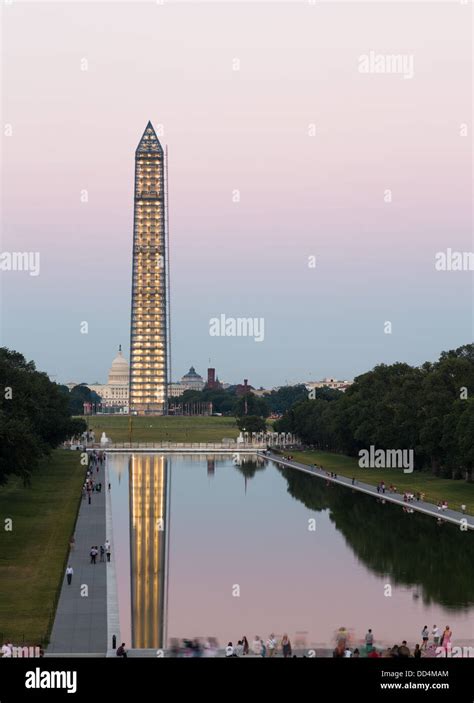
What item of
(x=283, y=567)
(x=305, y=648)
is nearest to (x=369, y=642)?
(x=305, y=648)

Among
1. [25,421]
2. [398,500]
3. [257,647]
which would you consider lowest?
[257,647]

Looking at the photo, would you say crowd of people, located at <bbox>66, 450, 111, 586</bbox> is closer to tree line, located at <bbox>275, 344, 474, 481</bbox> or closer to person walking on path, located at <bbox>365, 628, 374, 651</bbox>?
person walking on path, located at <bbox>365, 628, 374, 651</bbox>

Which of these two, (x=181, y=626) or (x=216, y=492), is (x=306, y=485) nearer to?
(x=216, y=492)

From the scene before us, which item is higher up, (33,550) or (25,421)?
(25,421)

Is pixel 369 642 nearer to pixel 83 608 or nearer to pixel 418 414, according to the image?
pixel 83 608

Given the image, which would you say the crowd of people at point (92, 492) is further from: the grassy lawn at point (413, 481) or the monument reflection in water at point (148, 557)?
the grassy lawn at point (413, 481)

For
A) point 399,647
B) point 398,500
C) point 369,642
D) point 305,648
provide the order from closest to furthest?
point 399,647, point 369,642, point 305,648, point 398,500
